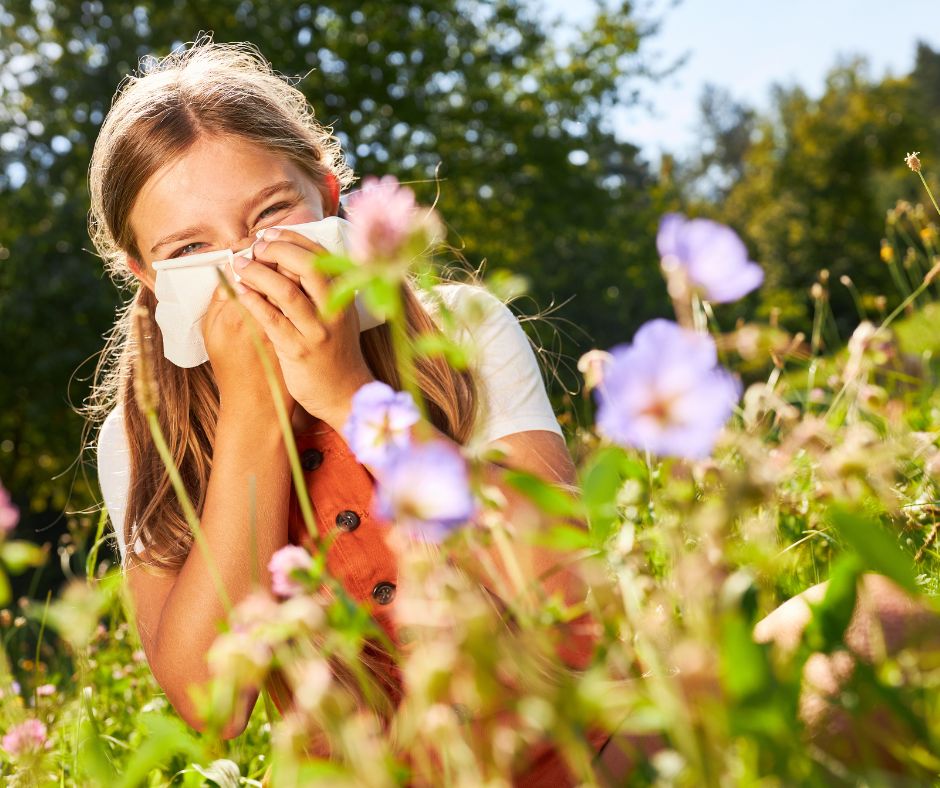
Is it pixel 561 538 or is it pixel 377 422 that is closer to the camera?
pixel 561 538

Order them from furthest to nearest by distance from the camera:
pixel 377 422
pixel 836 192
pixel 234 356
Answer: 1. pixel 836 192
2. pixel 234 356
3. pixel 377 422

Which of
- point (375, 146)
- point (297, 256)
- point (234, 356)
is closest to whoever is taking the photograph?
point (297, 256)

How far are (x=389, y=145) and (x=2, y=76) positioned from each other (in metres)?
3.51

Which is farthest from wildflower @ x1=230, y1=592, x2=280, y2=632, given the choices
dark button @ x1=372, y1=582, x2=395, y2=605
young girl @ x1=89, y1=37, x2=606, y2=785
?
dark button @ x1=372, y1=582, x2=395, y2=605

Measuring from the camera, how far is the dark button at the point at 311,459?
167 cm

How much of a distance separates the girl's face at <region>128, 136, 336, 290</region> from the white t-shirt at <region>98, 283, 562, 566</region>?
0.30 metres

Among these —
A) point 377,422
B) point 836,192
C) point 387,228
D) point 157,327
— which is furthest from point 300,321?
point 836,192

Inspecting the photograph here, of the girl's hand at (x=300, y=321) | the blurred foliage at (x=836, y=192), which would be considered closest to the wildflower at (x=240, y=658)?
the girl's hand at (x=300, y=321)

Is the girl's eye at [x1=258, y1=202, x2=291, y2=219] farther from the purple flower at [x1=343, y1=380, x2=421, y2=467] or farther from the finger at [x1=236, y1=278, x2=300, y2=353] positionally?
the purple flower at [x1=343, y1=380, x2=421, y2=467]

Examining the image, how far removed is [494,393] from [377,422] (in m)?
1.14

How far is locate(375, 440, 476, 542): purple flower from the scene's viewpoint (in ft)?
1.49

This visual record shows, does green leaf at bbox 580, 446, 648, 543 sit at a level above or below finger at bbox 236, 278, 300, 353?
above

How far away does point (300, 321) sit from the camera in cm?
136

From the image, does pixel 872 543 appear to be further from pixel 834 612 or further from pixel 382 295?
pixel 382 295
